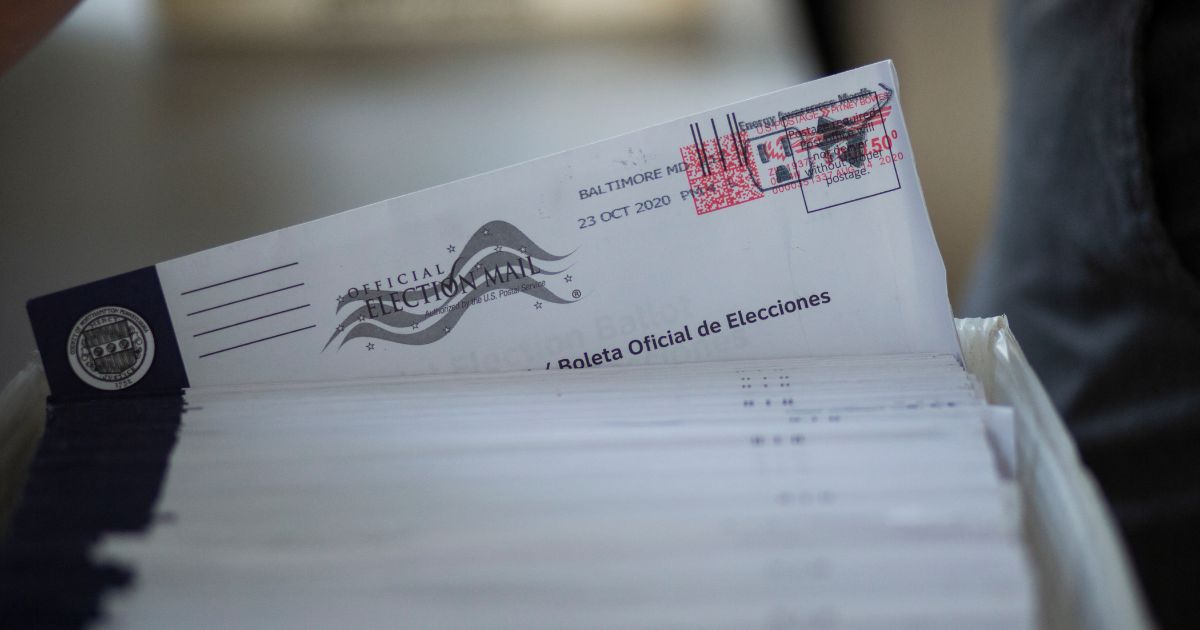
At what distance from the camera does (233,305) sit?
0.35m

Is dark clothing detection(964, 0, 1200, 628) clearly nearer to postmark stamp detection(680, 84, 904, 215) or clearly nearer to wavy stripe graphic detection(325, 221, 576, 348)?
postmark stamp detection(680, 84, 904, 215)

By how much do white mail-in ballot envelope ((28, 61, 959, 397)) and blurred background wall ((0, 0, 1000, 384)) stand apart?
1.26 ft

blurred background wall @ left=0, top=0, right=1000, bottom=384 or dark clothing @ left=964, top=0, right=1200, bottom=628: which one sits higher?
blurred background wall @ left=0, top=0, right=1000, bottom=384

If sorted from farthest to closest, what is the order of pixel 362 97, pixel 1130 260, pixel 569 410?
pixel 362 97 → pixel 1130 260 → pixel 569 410

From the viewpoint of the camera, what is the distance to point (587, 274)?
1.16 ft

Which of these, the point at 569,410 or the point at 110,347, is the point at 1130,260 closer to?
the point at 569,410

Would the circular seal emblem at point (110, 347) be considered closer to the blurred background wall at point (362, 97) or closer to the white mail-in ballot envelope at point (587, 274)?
the white mail-in ballot envelope at point (587, 274)

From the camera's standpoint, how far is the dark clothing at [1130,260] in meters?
0.47

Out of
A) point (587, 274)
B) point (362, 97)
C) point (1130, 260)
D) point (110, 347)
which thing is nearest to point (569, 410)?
point (587, 274)

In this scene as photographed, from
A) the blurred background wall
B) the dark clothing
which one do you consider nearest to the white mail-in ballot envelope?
the dark clothing

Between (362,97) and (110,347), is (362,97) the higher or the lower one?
the higher one

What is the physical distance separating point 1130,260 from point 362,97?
2.54ft

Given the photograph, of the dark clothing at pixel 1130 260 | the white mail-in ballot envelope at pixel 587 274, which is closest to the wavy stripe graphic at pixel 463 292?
the white mail-in ballot envelope at pixel 587 274

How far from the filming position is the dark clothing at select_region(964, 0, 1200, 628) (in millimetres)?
469
